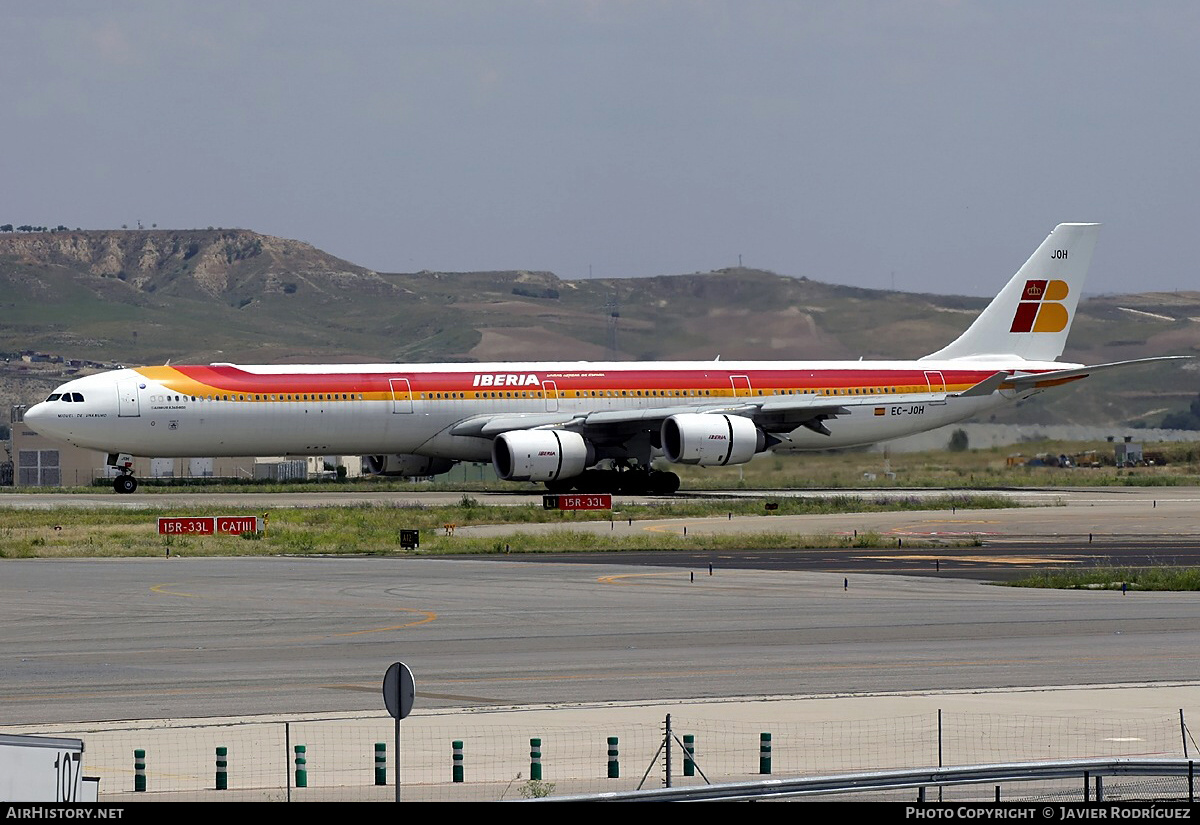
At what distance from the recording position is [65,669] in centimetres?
2498

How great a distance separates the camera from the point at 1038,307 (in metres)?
77.1

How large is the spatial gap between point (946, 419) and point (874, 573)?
3683 cm

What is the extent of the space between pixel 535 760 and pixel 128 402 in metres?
49.1

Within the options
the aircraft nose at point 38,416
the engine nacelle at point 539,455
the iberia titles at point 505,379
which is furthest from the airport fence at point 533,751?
the iberia titles at point 505,379

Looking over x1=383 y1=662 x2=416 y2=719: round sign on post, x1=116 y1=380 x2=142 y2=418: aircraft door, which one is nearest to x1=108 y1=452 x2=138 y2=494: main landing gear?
x1=116 y1=380 x2=142 y2=418: aircraft door

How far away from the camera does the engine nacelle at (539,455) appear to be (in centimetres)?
6353

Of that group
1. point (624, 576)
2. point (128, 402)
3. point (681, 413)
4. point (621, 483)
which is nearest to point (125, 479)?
point (128, 402)

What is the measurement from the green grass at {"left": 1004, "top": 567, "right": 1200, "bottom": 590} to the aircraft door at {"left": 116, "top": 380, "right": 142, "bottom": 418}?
119 feet

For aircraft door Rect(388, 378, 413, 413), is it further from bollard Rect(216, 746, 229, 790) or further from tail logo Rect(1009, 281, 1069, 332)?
bollard Rect(216, 746, 229, 790)

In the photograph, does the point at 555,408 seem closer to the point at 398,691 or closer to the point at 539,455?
the point at 539,455

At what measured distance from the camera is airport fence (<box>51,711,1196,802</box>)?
17031mm

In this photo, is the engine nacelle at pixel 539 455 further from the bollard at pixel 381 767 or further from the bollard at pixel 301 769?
the bollard at pixel 301 769

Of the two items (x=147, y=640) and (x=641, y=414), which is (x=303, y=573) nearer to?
(x=147, y=640)
